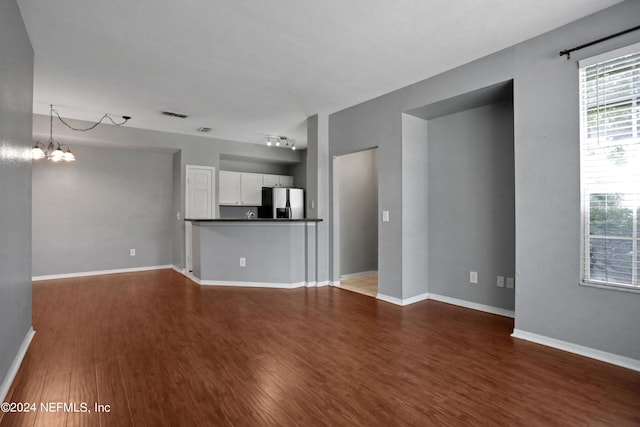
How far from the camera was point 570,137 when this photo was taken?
8.52 feet

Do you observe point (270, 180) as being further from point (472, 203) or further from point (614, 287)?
point (614, 287)

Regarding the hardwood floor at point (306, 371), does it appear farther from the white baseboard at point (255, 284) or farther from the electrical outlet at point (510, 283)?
the white baseboard at point (255, 284)

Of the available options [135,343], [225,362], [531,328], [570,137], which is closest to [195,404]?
[225,362]

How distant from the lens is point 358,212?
18.9 ft

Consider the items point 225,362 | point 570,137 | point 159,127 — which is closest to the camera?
point 225,362

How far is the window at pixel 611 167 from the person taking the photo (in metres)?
2.33

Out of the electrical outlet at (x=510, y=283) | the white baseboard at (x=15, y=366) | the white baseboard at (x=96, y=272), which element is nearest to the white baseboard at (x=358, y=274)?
the electrical outlet at (x=510, y=283)

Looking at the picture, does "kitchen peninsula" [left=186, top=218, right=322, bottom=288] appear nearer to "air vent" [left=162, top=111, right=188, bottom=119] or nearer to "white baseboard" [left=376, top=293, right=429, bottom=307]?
"white baseboard" [left=376, top=293, right=429, bottom=307]

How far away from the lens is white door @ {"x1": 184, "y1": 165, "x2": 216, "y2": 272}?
20.1ft

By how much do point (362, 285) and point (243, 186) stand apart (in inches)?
139

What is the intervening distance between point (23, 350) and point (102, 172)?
13.6ft

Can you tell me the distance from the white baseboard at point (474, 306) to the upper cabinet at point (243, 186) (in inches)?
173

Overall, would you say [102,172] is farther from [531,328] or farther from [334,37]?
[531,328]

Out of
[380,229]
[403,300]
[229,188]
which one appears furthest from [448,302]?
[229,188]
